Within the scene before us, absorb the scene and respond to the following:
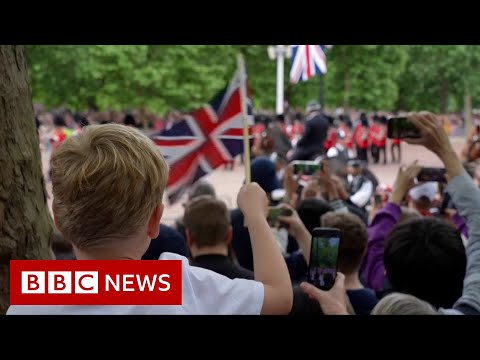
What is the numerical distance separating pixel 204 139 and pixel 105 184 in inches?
114

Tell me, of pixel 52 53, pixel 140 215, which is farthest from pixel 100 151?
pixel 52 53

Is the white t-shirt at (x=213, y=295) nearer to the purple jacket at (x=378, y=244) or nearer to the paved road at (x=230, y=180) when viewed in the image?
the purple jacket at (x=378, y=244)

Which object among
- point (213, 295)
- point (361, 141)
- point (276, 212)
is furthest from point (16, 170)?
point (361, 141)

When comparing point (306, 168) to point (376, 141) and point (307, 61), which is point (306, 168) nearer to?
point (307, 61)

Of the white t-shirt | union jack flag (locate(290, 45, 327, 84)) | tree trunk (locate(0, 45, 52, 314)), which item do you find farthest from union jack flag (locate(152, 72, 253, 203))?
union jack flag (locate(290, 45, 327, 84))

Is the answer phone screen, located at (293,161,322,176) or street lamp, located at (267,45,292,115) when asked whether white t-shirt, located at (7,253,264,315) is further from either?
street lamp, located at (267,45,292,115)

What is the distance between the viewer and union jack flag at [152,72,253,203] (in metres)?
4.10

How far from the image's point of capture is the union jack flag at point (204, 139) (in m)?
4.10

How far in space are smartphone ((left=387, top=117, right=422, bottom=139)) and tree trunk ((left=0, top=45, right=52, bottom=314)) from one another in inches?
50.1

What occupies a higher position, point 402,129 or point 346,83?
point 402,129

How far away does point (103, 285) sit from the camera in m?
1.41
